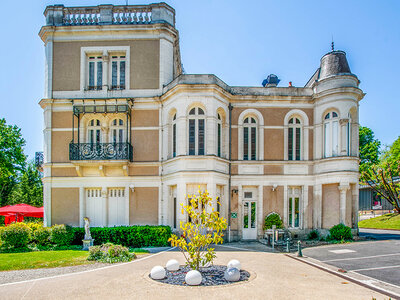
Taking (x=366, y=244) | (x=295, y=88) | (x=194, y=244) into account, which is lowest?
(x=366, y=244)

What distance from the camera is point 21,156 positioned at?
2597cm

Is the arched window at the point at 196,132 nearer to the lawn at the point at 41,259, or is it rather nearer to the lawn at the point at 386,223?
the lawn at the point at 41,259

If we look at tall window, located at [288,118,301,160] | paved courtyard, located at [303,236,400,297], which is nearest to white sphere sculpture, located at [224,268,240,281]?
paved courtyard, located at [303,236,400,297]

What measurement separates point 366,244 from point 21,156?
24.9 metres

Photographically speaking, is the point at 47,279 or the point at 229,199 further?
the point at 229,199

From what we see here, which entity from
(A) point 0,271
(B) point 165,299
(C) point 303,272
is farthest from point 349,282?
(A) point 0,271

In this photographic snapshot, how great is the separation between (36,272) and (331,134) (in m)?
15.7

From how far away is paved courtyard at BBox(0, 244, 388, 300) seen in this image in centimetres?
798

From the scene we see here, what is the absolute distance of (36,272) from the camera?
10703mm

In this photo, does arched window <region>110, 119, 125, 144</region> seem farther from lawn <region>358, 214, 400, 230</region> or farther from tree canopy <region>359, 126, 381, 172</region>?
tree canopy <region>359, 126, 381, 172</region>

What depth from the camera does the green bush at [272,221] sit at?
17938 mm

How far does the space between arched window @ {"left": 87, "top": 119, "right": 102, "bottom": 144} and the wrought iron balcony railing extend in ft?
3.38

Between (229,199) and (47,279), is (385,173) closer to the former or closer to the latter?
(229,199)

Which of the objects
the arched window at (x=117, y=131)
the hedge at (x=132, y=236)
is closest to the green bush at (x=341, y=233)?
the hedge at (x=132, y=236)
